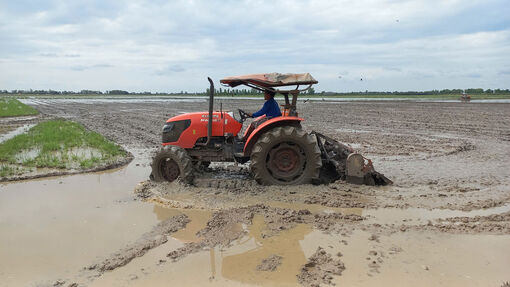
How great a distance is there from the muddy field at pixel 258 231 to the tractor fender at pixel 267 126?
0.72 metres

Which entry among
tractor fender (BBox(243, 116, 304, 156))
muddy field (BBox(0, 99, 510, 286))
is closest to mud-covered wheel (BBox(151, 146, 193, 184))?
muddy field (BBox(0, 99, 510, 286))

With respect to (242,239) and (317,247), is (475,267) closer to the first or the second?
(317,247)

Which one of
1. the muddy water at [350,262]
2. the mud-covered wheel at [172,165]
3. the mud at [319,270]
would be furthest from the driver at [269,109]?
the mud at [319,270]

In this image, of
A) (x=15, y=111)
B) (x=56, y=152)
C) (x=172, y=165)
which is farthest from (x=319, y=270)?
(x=15, y=111)

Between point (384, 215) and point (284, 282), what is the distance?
2444 mm

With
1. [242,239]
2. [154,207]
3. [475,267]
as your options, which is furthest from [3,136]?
[475,267]

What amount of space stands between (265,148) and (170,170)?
1938mm

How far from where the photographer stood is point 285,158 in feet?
22.1

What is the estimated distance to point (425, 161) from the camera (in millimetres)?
9141

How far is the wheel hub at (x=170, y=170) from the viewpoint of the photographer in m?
7.05

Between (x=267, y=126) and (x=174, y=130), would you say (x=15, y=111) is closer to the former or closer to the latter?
(x=174, y=130)

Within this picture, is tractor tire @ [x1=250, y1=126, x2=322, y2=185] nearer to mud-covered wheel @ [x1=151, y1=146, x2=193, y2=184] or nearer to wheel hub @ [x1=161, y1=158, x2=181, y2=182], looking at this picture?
mud-covered wheel @ [x1=151, y1=146, x2=193, y2=184]

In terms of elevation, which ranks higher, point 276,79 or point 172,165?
point 276,79

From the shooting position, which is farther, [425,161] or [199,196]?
[425,161]
